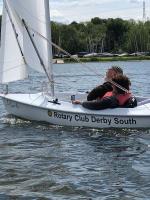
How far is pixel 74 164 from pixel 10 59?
823 cm

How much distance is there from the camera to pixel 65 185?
10562 mm

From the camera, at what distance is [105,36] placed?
15988 centimetres

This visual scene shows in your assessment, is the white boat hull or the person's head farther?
the person's head

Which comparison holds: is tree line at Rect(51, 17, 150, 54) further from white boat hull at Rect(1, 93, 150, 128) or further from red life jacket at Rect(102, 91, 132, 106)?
red life jacket at Rect(102, 91, 132, 106)

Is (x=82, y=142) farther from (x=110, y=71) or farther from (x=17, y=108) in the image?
(x=17, y=108)

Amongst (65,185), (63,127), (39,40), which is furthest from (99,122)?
(65,185)

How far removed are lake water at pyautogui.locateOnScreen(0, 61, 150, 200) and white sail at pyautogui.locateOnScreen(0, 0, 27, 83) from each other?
284 cm

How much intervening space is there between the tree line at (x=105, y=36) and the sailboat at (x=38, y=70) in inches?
4870

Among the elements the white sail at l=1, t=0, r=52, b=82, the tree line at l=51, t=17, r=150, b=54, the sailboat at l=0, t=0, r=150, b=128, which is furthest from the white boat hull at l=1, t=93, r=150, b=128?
the tree line at l=51, t=17, r=150, b=54

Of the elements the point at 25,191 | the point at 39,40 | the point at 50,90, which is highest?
the point at 39,40

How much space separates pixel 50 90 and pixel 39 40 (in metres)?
1.65

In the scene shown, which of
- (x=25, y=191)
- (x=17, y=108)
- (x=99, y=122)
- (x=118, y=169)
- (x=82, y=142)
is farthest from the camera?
(x=17, y=108)

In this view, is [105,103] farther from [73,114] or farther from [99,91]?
[73,114]

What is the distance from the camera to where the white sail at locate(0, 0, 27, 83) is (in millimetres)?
19484
